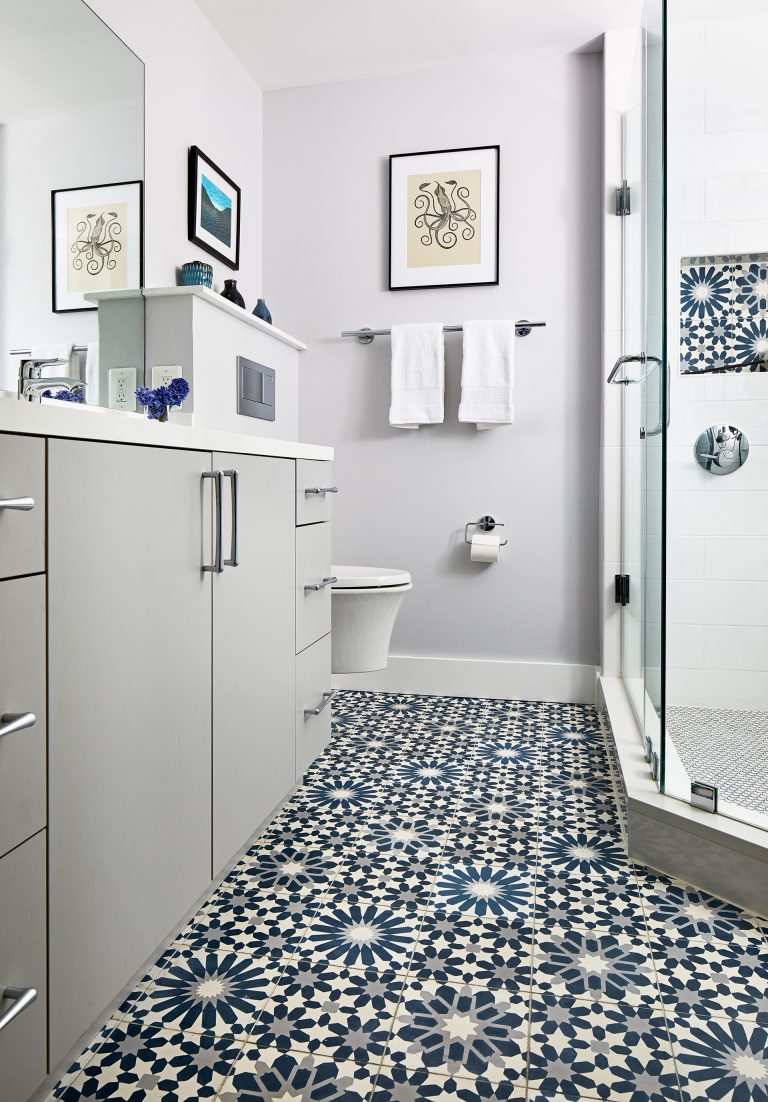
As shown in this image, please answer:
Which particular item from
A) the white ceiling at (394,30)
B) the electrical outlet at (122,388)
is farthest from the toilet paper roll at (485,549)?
the white ceiling at (394,30)

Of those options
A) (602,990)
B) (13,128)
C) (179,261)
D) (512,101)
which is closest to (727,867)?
(602,990)

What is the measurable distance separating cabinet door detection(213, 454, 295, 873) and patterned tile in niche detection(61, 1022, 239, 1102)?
0.34 meters

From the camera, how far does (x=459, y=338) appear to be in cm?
295

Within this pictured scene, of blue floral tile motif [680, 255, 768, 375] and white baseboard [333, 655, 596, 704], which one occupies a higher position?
blue floral tile motif [680, 255, 768, 375]

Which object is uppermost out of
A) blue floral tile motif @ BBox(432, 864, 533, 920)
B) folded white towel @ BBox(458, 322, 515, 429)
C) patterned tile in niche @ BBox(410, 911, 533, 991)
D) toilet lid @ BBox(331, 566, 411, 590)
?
folded white towel @ BBox(458, 322, 515, 429)

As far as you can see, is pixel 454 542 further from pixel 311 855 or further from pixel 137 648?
pixel 137 648

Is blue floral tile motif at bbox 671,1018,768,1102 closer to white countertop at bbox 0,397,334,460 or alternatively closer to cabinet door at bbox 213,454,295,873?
cabinet door at bbox 213,454,295,873

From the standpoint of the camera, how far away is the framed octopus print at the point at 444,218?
2891 mm

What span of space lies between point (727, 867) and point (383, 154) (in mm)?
2658

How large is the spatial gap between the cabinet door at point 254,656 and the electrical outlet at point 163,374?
62 cm

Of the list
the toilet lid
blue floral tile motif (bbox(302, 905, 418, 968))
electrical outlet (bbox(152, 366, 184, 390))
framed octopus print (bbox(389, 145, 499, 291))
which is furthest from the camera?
framed octopus print (bbox(389, 145, 499, 291))

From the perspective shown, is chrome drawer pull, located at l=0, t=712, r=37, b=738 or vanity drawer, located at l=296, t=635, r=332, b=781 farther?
vanity drawer, located at l=296, t=635, r=332, b=781

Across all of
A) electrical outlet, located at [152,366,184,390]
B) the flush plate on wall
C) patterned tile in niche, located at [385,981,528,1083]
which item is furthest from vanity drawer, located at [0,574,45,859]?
the flush plate on wall

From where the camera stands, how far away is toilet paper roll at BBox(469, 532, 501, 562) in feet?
9.33
